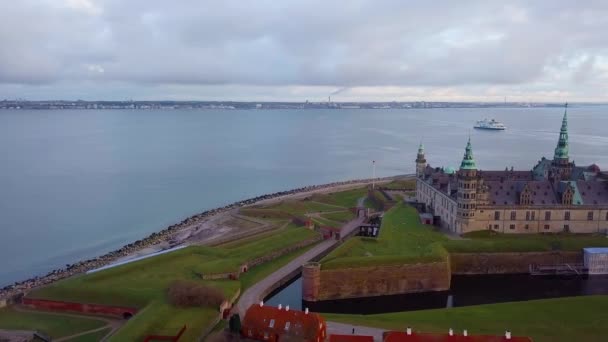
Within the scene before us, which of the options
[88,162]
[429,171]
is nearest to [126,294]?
[429,171]

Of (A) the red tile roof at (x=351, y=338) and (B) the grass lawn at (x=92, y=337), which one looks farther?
(B) the grass lawn at (x=92, y=337)

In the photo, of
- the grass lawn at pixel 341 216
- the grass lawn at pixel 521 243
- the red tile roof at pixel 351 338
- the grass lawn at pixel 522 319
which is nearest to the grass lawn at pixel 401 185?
the grass lawn at pixel 341 216

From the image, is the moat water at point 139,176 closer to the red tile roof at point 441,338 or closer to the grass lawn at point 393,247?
the grass lawn at point 393,247

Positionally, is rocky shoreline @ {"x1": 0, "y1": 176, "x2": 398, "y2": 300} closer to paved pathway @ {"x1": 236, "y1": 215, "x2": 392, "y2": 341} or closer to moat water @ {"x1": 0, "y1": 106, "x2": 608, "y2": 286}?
moat water @ {"x1": 0, "y1": 106, "x2": 608, "y2": 286}

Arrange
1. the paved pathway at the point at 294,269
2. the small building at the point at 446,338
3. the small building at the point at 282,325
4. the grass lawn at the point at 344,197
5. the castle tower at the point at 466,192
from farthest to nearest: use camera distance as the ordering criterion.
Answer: the grass lawn at the point at 344,197
the castle tower at the point at 466,192
the paved pathway at the point at 294,269
the small building at the point at 282,325
the small building at the point at 446,338

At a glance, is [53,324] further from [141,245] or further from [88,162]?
[88,162]

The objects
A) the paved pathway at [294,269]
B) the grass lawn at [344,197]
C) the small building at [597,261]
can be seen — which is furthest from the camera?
the grass lawn at [344,197]

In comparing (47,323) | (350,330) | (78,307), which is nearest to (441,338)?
(350,330)
